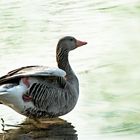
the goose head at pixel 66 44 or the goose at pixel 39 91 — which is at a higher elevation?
the goose head at pixel 66 44

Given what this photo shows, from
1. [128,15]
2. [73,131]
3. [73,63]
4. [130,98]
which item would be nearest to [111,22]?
[128,15]

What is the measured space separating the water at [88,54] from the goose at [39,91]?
0.18 meters

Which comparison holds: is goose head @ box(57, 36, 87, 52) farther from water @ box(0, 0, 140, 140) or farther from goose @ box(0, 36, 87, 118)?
water @ box(0, 0, 140, 140)

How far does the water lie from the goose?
18 centimetres

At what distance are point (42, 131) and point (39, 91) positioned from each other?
466 mm

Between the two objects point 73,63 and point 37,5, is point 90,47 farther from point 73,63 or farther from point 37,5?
point 37,5

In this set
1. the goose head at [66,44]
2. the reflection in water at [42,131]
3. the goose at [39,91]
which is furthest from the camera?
the goose head at [66,44]

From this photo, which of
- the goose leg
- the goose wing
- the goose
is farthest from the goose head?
the goose leg

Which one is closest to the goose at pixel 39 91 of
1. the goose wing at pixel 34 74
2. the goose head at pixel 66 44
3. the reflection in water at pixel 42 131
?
the goose wing at pixel 34 74

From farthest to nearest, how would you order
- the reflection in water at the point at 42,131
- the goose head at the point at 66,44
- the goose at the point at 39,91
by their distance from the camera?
the goose head at the point at 66,44 < the goose at the point at 39,91 < the reflection in water at the point at 42,131

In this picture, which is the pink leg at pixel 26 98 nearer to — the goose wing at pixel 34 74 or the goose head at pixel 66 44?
the goose wing at pixel 34 74

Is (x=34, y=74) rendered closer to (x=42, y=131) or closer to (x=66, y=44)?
(x=42, y=131)

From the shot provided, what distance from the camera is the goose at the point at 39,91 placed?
789 cm

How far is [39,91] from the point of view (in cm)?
816
